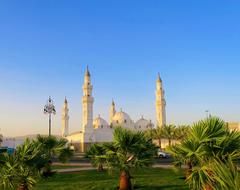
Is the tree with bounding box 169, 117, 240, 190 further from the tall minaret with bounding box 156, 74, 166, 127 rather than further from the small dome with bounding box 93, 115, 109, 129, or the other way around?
the small dome with bounding box 93, 115, 109, 129

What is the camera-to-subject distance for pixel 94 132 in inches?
3974

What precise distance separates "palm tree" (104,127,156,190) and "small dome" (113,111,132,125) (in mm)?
103855

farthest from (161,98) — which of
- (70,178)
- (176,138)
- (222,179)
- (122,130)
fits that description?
(222,179)

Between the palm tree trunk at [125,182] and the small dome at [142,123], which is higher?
the small dome at [142,123]

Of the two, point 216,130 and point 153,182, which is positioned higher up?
point 216,130

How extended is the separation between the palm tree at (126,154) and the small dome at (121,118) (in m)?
104

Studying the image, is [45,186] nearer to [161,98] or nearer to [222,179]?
[222,179]

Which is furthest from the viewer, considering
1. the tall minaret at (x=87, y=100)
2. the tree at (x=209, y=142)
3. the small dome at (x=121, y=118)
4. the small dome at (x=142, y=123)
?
the small dome at (x=142, y=123)

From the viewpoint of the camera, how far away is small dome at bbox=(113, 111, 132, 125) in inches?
4880

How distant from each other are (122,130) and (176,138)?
69.5m

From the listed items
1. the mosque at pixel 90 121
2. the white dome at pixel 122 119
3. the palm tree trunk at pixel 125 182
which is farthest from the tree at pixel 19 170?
the white dome at pixel 122 119

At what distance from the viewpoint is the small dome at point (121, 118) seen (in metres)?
124

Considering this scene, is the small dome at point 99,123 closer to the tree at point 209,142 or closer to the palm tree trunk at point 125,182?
the palm tree trunk at point 125,182

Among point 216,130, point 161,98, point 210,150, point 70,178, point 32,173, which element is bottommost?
point 70,178
